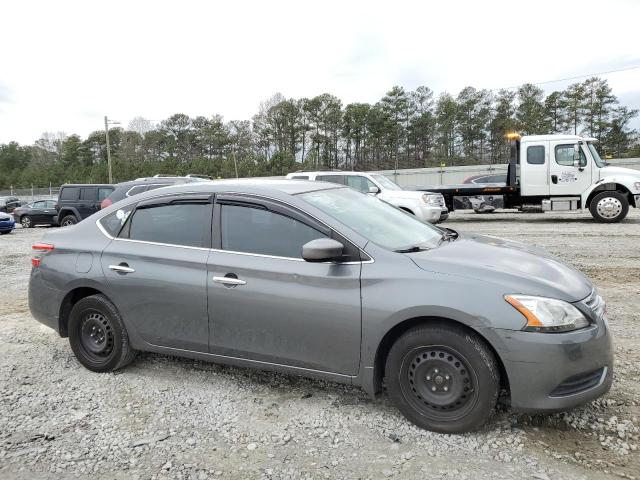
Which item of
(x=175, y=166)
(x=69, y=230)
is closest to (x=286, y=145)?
(x=175, y=166)

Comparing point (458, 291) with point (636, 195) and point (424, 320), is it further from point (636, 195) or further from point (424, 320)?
point (636, 195)

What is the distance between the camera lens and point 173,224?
3805 mm

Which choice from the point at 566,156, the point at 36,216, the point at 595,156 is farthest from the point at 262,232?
the point at 36,216

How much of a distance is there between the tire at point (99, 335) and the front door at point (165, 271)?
0.15 m

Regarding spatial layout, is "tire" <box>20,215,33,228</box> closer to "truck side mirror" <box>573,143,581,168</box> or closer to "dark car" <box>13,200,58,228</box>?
"dark car" <box>13,200,58,228</box>

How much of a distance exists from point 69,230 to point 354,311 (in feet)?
9.23

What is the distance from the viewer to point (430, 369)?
2.87 metres

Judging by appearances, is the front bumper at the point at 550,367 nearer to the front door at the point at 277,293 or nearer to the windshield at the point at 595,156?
the front door at the point at 277,293

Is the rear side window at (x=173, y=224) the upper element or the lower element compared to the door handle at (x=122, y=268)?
upper

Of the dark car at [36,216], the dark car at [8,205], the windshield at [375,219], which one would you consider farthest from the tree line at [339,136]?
the windshield at [375,219]

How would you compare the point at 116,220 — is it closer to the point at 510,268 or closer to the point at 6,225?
the point at 510,268

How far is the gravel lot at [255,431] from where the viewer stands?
2.63 meters

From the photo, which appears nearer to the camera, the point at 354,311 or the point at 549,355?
the point at 549,355

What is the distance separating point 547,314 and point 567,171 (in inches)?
525
